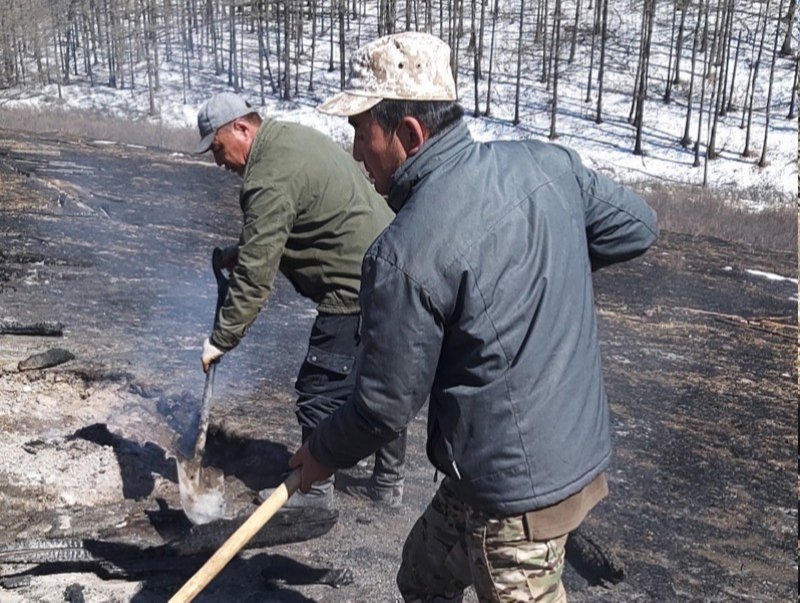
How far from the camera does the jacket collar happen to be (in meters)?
2.04

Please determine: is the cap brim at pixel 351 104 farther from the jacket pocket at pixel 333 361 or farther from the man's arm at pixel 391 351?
the jacket pocket at pixel 333 361

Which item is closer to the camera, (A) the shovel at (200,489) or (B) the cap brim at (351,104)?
(B) the cap brim at (351,104)

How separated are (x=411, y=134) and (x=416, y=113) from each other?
0.05 metres

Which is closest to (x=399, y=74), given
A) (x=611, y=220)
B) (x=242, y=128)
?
(x=611, y=220)

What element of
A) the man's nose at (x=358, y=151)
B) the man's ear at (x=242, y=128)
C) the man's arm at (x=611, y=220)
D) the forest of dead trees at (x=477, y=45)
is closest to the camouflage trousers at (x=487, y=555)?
the man's arm at (x=611, y=220)

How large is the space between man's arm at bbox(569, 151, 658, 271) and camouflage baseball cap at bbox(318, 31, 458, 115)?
18.8 inches

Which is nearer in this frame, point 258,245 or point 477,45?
point 258,245

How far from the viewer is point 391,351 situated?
6.54 ft

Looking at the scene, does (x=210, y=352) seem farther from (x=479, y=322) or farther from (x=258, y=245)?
(x=479, y=322)

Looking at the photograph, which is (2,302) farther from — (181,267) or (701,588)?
(701,588)

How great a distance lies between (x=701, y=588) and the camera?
3766 mm

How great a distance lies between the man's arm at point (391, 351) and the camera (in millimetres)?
1960

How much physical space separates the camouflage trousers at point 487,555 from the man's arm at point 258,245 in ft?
4.87

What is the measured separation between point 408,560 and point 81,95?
4599 centimetres
